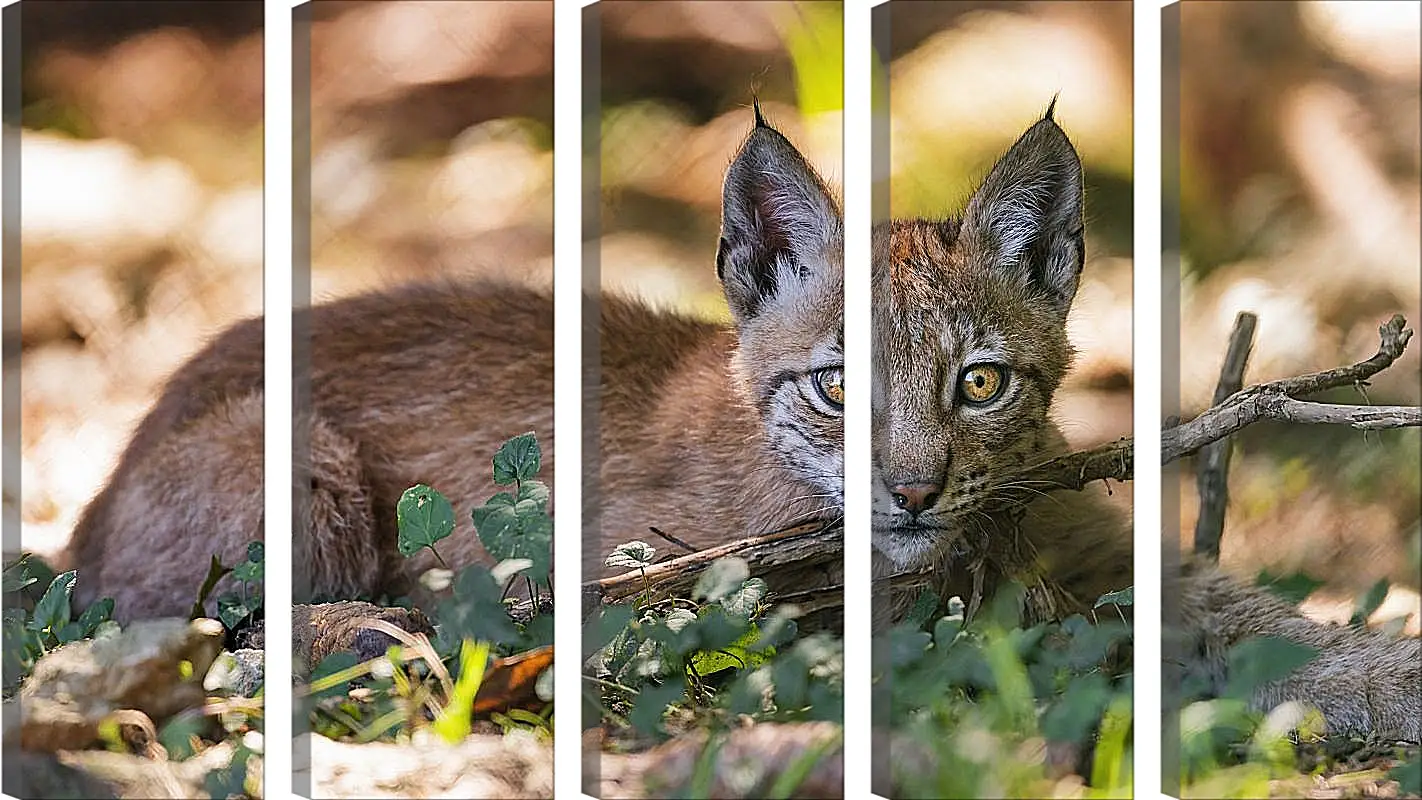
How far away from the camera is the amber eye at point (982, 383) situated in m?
1.73

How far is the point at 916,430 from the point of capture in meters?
1.76

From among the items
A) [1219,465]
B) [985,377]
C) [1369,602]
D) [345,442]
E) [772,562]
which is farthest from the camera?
[345,442]

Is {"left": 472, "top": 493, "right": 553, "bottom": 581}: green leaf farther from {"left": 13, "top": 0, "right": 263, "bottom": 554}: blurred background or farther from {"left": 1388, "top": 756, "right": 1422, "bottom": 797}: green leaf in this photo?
{"left": 1388, "top": 756, "right": 1422, "bottom": 797}: green leaf

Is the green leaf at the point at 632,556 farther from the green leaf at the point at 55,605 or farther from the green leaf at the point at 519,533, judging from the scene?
the green leaf at the point at 55,605

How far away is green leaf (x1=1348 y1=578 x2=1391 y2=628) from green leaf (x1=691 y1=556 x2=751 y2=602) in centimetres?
77

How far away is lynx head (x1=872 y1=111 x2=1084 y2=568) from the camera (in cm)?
168

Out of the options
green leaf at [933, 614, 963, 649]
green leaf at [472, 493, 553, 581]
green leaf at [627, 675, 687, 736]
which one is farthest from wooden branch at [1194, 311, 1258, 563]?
green leaf at [472, 493, 553, 581]

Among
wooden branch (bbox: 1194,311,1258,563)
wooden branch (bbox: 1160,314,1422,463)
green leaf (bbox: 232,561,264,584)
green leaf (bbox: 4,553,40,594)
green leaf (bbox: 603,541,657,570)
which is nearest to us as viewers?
wooden branch (bbox: 1160,314,1422,463)

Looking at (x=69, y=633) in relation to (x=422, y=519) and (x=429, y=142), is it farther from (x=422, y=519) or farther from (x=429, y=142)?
(x=429, y=142)

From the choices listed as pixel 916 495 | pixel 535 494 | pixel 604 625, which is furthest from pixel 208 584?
pixel 916 495

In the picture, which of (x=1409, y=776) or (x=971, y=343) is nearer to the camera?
(x=1409, y=776)

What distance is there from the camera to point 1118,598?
5.25ft

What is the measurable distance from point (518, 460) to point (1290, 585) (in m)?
1.13

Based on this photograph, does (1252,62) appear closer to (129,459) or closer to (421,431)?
(421,431)
